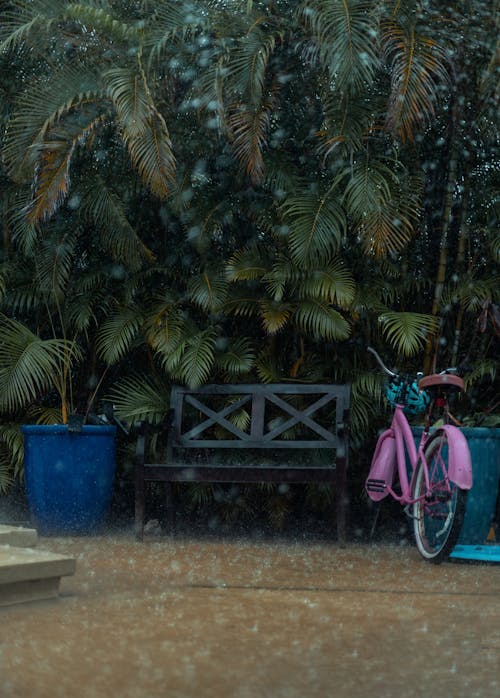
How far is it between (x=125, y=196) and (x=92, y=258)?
58 centimetres

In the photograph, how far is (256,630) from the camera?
3.63 meters

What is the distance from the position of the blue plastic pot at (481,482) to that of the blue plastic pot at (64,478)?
8.32 ft

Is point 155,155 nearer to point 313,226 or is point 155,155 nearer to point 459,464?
point 313,226

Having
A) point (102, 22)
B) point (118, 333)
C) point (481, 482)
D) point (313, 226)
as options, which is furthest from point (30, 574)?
point (102, 22)

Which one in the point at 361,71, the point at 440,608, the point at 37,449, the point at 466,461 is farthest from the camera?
the point at 37,449

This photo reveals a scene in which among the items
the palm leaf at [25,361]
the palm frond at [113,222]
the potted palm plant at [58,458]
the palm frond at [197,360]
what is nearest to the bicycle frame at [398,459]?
the palm frond at [197,360]

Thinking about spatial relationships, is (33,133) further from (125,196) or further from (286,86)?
(286,86)

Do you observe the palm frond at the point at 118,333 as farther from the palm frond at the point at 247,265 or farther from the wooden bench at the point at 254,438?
the palm frond at the point at 247,265

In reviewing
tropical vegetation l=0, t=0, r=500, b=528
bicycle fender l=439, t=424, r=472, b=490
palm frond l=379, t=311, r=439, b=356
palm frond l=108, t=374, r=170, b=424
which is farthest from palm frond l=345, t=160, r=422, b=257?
palm frond l=108, t=374, r=170, b=424

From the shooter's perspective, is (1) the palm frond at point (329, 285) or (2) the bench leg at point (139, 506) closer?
(2) the bench leg at point (139, 506)

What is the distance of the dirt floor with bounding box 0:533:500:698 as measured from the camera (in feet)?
9.45

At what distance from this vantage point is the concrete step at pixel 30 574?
157 inches

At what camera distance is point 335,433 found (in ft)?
22.7

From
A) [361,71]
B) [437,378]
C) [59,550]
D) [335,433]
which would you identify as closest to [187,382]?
[335,433]
